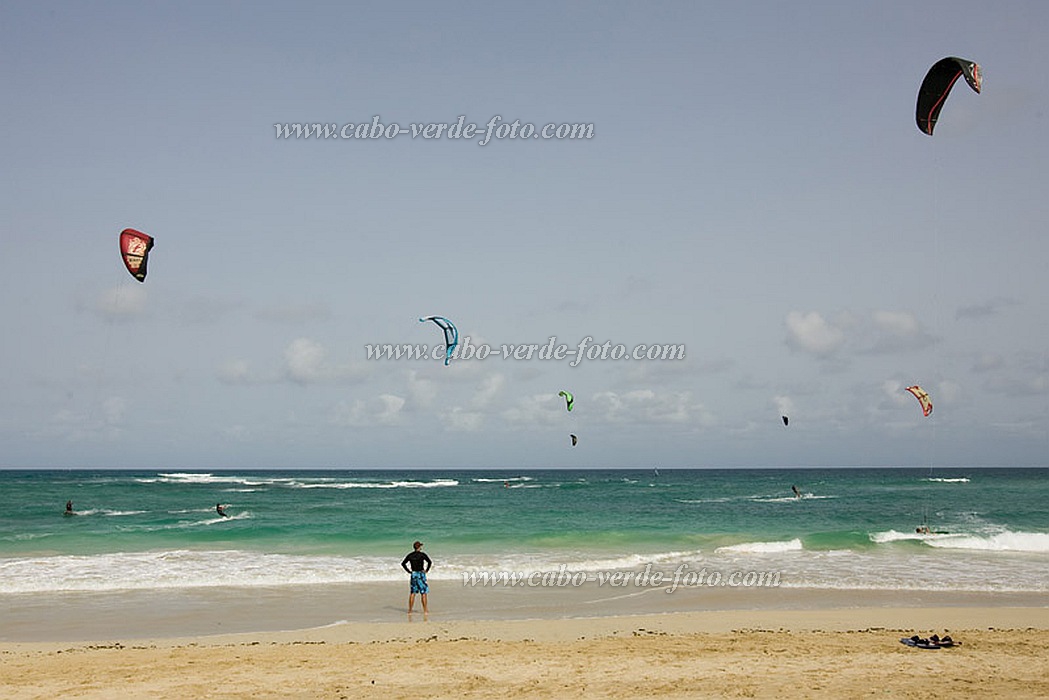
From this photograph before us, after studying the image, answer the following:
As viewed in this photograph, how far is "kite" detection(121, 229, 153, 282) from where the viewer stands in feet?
48.1

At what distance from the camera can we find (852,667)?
923 centimetres

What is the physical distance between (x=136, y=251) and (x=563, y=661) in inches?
403

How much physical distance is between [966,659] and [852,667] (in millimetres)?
1454

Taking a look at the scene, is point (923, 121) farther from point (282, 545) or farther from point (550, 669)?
point (282, 545)

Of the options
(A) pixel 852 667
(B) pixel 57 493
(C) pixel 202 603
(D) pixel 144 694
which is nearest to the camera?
(D) pixel 144 694

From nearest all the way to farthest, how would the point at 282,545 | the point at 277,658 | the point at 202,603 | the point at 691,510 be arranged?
the point at 277,658
the point at 202,603
the point at 282,545
the point at 691,510

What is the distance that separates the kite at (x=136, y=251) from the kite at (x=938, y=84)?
12.6m

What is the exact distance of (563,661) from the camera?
9.66 m

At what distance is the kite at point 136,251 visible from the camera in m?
14.7

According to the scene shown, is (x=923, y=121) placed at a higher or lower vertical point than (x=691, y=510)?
higher

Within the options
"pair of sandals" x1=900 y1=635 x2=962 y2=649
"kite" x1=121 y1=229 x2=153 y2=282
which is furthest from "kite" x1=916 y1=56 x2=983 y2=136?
"kite" x1=121 y1=229 x2=153 y2=282

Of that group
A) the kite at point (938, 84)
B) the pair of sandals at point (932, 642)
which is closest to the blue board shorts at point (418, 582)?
the pair of sandals at point (932, 642)

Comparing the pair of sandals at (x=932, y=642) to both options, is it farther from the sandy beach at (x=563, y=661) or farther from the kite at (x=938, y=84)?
the kite at (x=938, y=84)

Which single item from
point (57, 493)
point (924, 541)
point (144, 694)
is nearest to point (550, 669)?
point (144, 694)
